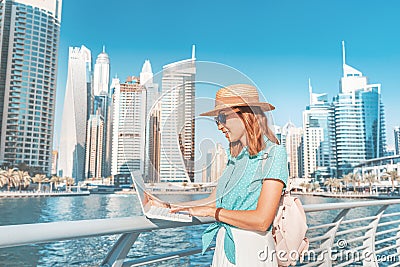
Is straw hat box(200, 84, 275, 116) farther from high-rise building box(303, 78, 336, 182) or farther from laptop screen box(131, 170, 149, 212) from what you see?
high-rise building box(303, 78, 336, 182)

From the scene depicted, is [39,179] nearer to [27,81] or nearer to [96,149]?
[27,81]

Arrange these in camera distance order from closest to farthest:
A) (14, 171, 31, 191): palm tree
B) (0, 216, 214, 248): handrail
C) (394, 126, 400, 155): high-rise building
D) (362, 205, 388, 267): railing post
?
(0, 216, 214, 248): handrail
(362, 205, 388, 267): railing post
(14, 171, 31, 191): palm tree
(394, 126, 400, 155): high-rise building

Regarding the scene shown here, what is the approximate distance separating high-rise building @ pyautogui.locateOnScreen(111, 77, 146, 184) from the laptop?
3 cm

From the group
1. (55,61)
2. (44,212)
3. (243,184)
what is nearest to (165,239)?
(243,184)

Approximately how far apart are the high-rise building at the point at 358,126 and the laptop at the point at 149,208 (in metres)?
64.0

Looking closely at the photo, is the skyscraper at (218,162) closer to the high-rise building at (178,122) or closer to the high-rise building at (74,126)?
the high-rise building at (178,122)

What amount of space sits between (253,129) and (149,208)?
288 millimetres

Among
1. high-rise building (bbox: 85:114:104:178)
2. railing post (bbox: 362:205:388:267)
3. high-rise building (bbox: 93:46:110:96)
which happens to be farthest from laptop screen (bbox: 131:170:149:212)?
high-rise building (bbox: 93:46:110:96)

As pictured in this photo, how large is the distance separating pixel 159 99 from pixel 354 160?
65090mm

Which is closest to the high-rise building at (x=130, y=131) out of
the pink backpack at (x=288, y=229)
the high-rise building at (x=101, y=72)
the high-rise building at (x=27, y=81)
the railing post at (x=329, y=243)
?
the pink backpack at (x=288, y=229)

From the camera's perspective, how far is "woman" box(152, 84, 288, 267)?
71cm

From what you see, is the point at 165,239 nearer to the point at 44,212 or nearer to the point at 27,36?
the point at 44,212

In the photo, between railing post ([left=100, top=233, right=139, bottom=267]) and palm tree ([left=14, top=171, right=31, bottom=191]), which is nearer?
railing post ([left=100, top=233, right=139, bottom=267])

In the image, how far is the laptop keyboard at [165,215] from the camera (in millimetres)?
737
